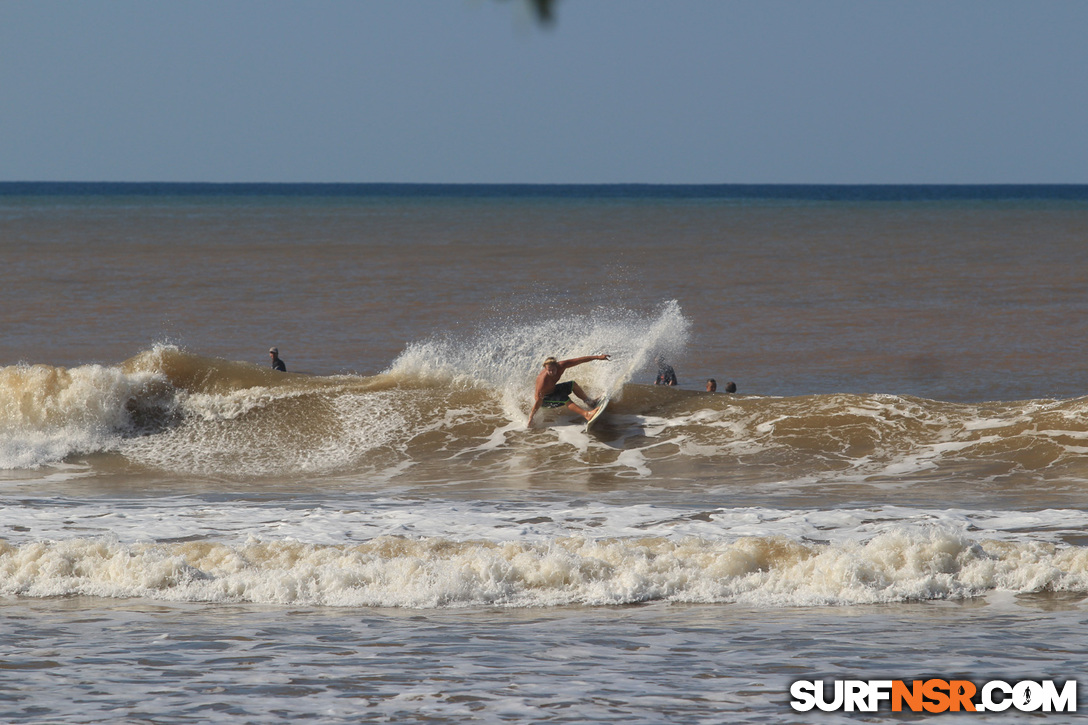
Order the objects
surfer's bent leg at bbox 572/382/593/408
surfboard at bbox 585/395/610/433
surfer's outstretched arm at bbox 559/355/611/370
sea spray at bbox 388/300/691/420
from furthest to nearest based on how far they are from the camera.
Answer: sea spray at bbox 388/300/691/420 → surfer's bent leg at bbox 572/382/593/408 → surfboard at bbox 585/395/610/433 → surfer's outstretched arm at bbox 559/355/611/370

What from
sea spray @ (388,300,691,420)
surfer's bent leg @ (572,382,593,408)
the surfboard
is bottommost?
the surfboard

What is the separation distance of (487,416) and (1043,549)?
796cm

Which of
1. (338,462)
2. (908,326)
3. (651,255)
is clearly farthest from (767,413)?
(651,255)

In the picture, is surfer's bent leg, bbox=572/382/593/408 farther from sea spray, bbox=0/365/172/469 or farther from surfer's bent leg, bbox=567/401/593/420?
sea spray, bbox=0/365/172/469

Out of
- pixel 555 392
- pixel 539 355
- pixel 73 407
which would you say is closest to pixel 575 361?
pixel 555 392

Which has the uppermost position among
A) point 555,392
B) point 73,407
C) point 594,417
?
point 555,392

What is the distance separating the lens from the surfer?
14672 mm

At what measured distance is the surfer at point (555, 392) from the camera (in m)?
14.7

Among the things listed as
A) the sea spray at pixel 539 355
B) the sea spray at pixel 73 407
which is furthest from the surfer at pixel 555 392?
the sea spray at pixel 73 407

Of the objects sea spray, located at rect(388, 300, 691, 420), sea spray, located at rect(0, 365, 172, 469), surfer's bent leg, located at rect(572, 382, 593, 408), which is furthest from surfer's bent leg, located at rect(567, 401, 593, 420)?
sea spray, located at rect(0, 365, 172, 469)

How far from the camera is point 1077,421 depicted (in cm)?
1349

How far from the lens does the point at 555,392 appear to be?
14875 mm

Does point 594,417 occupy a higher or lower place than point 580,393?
lower

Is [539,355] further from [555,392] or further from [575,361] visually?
[575,361]
